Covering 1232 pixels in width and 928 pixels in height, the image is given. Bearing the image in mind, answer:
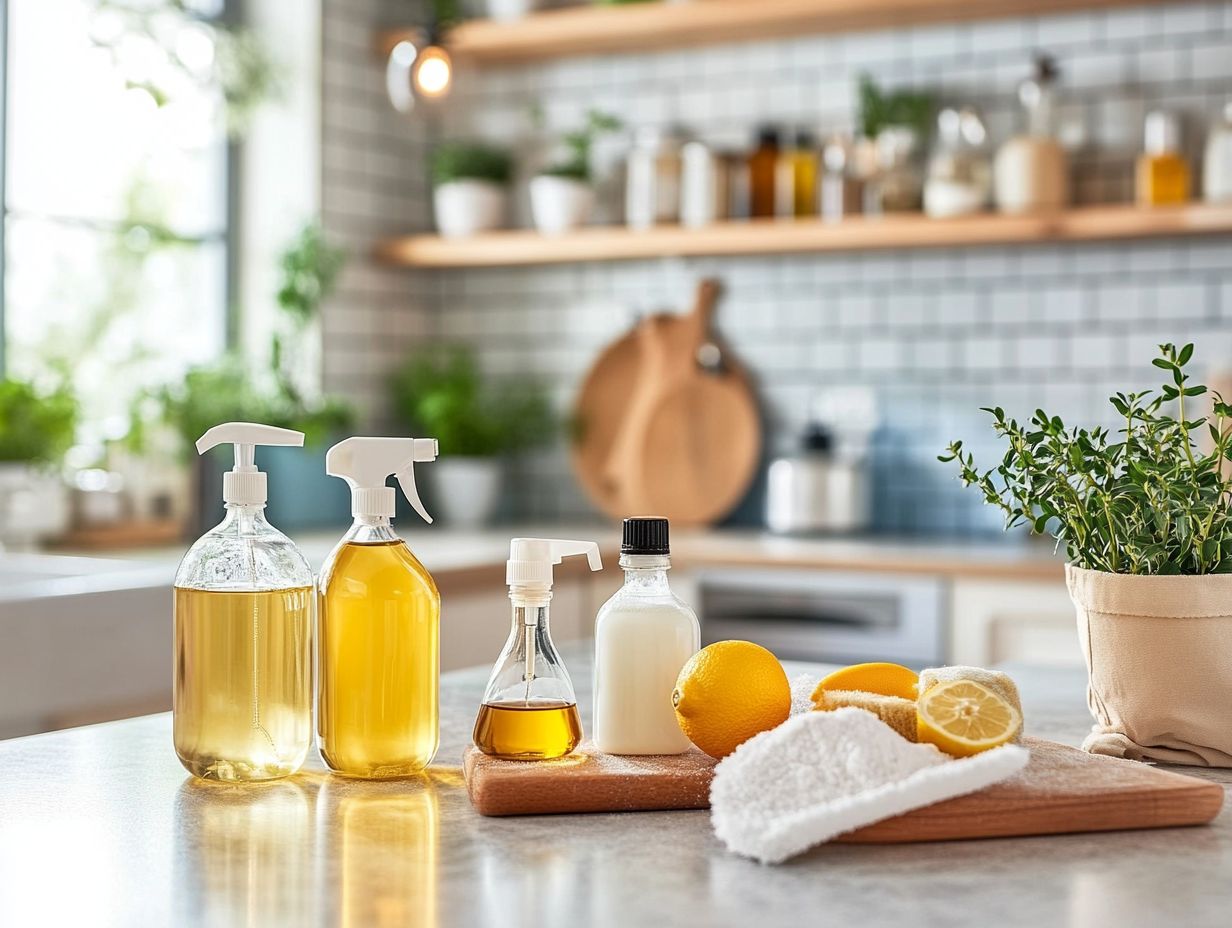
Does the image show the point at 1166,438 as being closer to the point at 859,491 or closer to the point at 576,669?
the point at 576,669

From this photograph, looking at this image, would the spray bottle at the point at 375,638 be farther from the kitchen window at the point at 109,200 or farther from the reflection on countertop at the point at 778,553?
the kitchen window at the point at 109,200

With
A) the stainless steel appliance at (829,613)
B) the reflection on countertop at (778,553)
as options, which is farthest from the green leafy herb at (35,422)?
the stainless steel appliance at (829,613)

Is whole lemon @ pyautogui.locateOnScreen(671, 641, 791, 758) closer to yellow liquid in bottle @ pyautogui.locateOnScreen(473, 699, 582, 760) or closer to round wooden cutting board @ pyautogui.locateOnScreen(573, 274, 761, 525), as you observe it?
yellow liquid in bottle @ pyautogui.locateOnScreen(473, 699, 582, 760)

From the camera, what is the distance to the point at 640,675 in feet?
3.90

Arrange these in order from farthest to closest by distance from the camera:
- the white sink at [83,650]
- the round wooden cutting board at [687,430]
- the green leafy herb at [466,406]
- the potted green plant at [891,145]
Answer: the green leafy herb at [466,406], the round wooden cutting board at [687,430], the potted green plant at [891,145], the white sink at [83,650]

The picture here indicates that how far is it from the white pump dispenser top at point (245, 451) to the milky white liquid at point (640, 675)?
279mm

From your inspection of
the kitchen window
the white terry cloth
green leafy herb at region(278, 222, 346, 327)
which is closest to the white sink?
the kitchen window

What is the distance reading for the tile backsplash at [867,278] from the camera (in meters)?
3.54

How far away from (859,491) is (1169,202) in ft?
3.10

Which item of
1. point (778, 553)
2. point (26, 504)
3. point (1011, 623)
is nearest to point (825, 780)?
point (1011, 623)

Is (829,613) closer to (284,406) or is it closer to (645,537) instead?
(284,406)

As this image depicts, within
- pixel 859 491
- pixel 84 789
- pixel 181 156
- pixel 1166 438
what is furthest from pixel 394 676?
pixel 181 156

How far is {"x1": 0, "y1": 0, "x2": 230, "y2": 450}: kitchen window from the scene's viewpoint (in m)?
3.34

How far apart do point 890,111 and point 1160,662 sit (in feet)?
8.67
